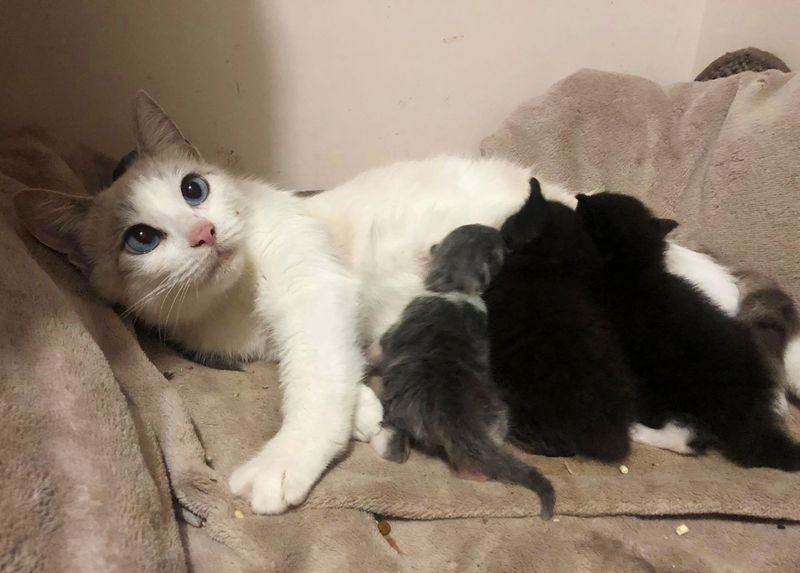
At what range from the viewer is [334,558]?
906 mm

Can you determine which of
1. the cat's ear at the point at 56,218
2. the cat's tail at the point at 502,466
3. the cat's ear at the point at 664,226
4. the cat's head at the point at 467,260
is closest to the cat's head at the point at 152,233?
the cat's ear at the point at 56,218

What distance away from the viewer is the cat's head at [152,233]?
110cm

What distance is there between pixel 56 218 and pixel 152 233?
0.62 ft

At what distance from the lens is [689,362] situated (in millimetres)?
1117

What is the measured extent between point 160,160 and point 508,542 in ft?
3.21

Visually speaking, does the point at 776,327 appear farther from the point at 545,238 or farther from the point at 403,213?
the point at 403,213

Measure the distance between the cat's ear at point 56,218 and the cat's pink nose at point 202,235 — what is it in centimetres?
25

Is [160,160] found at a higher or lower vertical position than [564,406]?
higher

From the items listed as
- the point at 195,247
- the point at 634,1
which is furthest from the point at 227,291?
the point at 634,1

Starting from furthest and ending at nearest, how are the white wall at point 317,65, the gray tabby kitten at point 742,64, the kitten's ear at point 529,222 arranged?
the gray tabby kitten at point 742,64, the white wall at point 317,65, the kitten's ear at point 529,222

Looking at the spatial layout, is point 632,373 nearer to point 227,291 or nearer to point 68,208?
point 227,291

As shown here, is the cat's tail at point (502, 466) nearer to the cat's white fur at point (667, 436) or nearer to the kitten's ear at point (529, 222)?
the cat's white fur at point (667, 436)

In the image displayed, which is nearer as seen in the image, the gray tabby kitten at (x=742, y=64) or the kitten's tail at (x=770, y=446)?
the kitten's tail at (x=770, y=446)

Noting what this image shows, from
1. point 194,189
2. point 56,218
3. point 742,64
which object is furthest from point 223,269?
point 742,64
